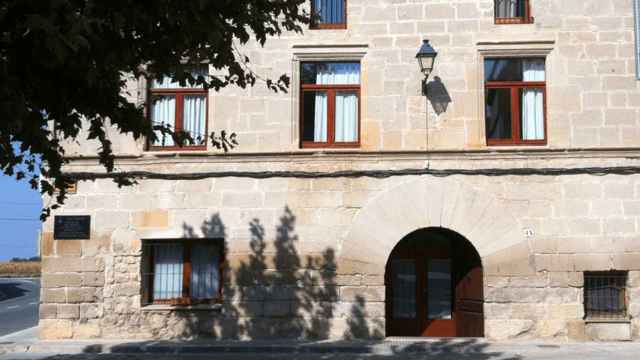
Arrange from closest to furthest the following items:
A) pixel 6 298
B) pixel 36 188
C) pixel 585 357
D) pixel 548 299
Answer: pixel 36 188 → pixel 585 357 → pixel 548 299 → pixel 6 298

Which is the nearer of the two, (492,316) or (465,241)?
(492,316)

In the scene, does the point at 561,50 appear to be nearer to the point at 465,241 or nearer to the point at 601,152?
the point at 601,152

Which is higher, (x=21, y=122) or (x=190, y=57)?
(x=190, y=57)

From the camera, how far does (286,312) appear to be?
12742 mm

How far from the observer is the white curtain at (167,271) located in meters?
13.4

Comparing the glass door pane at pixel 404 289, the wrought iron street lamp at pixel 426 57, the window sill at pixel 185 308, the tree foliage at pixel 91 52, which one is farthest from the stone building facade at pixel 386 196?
the tree foliage at pixel 91 52

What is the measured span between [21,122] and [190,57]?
180 cm

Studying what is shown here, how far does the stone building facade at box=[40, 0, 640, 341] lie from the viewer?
12.6 meters

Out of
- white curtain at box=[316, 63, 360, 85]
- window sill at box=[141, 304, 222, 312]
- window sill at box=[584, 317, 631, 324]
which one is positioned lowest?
window sill at box=[584, 317, 631, 324]

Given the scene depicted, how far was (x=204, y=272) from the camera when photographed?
1337 centimetres

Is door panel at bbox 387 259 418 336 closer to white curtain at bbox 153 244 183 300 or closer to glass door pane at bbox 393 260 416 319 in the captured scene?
glass door pane at bbox 393 260 416 319

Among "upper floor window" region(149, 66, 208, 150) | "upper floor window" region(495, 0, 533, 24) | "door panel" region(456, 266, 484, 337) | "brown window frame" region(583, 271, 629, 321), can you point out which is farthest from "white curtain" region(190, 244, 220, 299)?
"upper floor window" region(495, 0, 533, 24)

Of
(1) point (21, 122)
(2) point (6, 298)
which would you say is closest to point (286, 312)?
(1) point (21, 122)

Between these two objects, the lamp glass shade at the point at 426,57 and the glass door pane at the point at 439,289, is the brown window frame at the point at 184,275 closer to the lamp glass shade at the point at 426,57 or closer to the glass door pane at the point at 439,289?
the glass door pane at the point at 439,289
